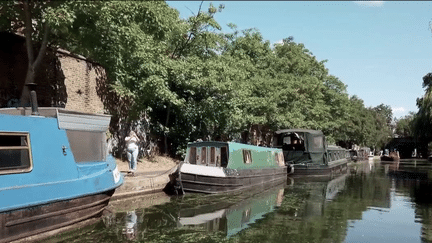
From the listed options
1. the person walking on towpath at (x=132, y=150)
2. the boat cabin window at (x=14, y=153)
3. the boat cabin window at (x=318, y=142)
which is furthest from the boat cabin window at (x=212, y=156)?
the boat cabin window at (x=318, y=142)

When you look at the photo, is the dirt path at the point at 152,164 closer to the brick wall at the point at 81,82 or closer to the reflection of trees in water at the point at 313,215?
the brick wall at the point at 81,82

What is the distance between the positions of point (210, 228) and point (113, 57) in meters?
6.80

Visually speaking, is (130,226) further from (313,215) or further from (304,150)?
(304,150)

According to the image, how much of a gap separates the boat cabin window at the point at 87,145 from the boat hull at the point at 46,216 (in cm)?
89

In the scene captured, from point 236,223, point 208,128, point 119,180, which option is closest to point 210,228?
point 236,223

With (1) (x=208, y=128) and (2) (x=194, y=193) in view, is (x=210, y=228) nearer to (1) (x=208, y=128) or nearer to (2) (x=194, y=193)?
(2) (x=194, y=193)

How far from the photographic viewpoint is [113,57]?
12711mm

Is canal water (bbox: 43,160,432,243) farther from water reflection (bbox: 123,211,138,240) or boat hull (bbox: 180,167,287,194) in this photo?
boat hull (bbox: 180,167,287,194)

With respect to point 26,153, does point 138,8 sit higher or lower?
higher

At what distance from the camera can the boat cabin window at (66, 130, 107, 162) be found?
8.22 m

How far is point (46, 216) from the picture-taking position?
7102 mm

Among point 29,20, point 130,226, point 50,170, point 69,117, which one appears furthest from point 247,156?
point 50,170

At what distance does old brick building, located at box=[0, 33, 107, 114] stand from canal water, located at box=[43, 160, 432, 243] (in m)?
5.67

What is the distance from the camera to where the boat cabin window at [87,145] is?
27.0ft
